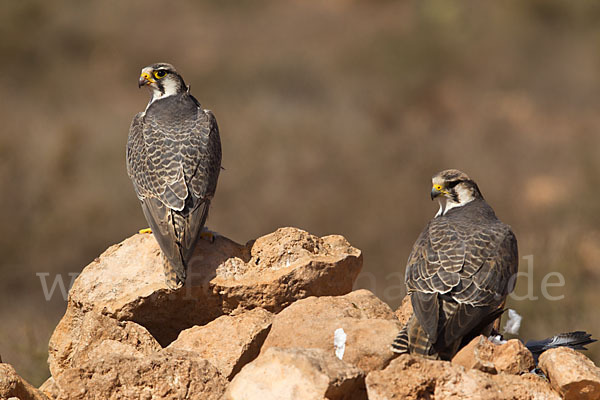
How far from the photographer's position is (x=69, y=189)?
68.3 ft

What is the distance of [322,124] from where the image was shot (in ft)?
76.6

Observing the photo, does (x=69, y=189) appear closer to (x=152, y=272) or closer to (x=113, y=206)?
(x=113, y=206)

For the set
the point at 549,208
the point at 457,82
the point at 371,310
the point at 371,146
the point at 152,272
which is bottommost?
the point at 371,310

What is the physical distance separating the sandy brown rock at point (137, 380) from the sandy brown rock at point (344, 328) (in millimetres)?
562

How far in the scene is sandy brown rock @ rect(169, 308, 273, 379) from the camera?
213 inches

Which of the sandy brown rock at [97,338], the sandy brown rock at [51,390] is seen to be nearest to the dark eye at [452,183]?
the sandy brown rock at [97,338]

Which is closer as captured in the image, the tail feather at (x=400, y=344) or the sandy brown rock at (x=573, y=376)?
the sandy brown rock at (x=573, y=376)

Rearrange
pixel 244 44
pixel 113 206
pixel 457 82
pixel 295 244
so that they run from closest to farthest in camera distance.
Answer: pixel 295 244 → pixel 113 206 → pixel 457 82 → pixel 244 44

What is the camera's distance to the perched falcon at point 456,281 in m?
5.45

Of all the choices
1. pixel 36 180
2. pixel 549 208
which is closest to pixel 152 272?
pixel 36 180

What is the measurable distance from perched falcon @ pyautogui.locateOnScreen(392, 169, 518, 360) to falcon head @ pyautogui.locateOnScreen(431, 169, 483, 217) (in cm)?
26

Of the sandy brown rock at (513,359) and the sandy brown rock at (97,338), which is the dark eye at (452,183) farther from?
the sandy brown rock at (97,338)

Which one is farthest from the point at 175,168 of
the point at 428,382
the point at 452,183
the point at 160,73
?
the point at 428,382

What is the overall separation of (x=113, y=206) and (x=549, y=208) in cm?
1179
